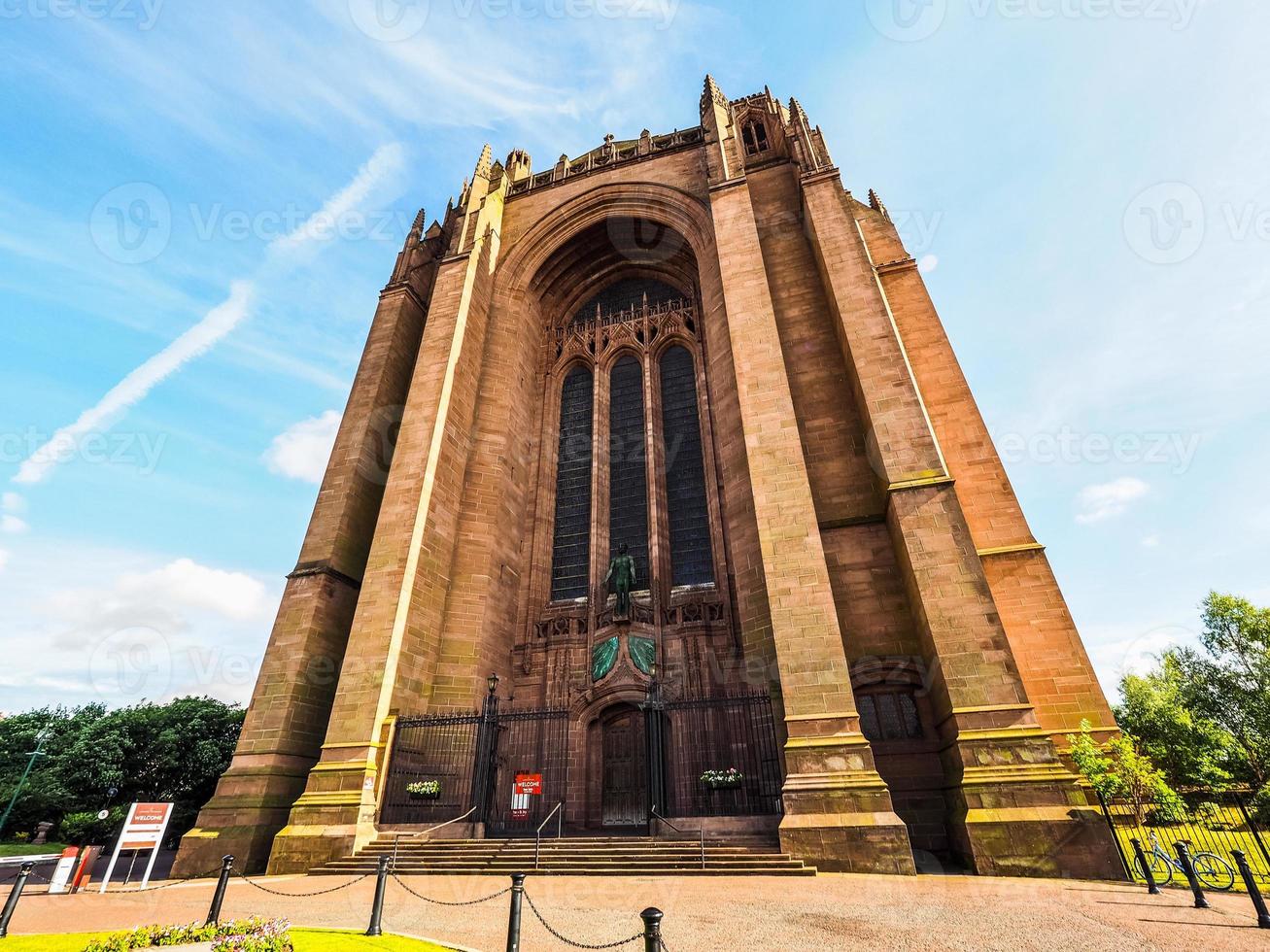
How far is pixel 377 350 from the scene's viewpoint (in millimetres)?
20453

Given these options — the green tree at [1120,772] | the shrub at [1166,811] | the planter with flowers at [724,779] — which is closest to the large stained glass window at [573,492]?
the planter with flowers at [724,779]

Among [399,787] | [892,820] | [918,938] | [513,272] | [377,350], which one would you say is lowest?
[918,938]

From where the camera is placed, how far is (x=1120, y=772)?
1030cm

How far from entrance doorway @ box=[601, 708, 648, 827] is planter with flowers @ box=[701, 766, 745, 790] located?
211cm

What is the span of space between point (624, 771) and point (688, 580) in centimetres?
520

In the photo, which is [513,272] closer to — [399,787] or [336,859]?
[399,787]

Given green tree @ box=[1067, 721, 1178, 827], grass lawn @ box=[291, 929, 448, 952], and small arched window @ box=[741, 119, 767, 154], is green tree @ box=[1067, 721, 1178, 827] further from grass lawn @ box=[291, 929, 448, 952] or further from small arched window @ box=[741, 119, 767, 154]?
small arched window @ box=[741, 119, 767, 154]

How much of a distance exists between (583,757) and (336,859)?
5855 millimetres

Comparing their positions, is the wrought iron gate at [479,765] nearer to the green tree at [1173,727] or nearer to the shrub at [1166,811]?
the shrub at [1166,811]

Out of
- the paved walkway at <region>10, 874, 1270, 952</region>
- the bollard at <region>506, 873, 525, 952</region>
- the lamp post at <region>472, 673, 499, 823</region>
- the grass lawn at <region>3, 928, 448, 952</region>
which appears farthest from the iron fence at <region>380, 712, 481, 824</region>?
the bollard at <region>506, 873, 525, 952</region>

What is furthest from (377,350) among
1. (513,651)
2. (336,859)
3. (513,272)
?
(336,859)

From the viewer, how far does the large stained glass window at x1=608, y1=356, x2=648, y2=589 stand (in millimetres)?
→ 18602

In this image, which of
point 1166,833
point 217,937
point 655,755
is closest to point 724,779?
point 655,755

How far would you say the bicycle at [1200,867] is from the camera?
8508mm
